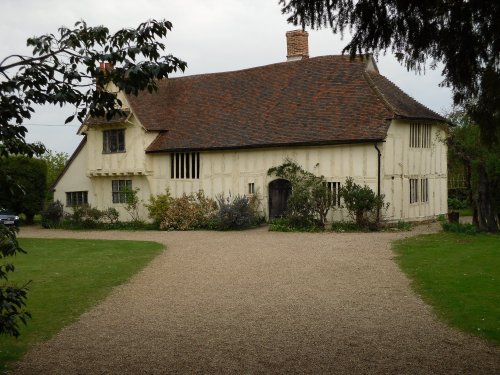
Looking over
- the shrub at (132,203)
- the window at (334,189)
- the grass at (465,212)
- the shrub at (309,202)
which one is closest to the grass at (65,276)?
the shrub at (309,202)

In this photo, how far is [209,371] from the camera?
21.4 feet

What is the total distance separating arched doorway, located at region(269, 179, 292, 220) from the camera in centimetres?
2406

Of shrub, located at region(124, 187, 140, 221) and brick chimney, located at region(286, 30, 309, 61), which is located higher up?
brick chimney, located at region(286, 30, 309, 61)

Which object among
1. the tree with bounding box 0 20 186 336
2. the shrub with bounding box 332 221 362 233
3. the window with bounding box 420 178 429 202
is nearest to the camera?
the tree with bounding box 0 20 186 336

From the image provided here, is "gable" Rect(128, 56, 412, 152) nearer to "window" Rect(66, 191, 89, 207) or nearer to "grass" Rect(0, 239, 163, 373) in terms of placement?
"window" Rect(66, 191, 89, 207)

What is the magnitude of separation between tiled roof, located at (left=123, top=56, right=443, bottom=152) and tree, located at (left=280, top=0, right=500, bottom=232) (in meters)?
15.0

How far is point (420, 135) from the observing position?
79.6ft

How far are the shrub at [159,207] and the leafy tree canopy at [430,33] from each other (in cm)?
1888

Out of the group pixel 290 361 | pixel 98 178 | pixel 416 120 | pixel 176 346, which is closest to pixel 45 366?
pixel 176 346

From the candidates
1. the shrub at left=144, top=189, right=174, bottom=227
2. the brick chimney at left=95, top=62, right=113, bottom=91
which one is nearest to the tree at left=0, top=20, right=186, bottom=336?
the brick chimney at left=95, top=62, right=113, bottom=91

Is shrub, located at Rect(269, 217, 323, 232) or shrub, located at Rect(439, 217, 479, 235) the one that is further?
shrub, located at Rect(269, 217, 323, 232)

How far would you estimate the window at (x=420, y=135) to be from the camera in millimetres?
23688

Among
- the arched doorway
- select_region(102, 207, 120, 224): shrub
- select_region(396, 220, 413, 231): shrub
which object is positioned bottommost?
select_region(396, 220, 413, 231): shrub

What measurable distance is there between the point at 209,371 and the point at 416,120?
1869cm
